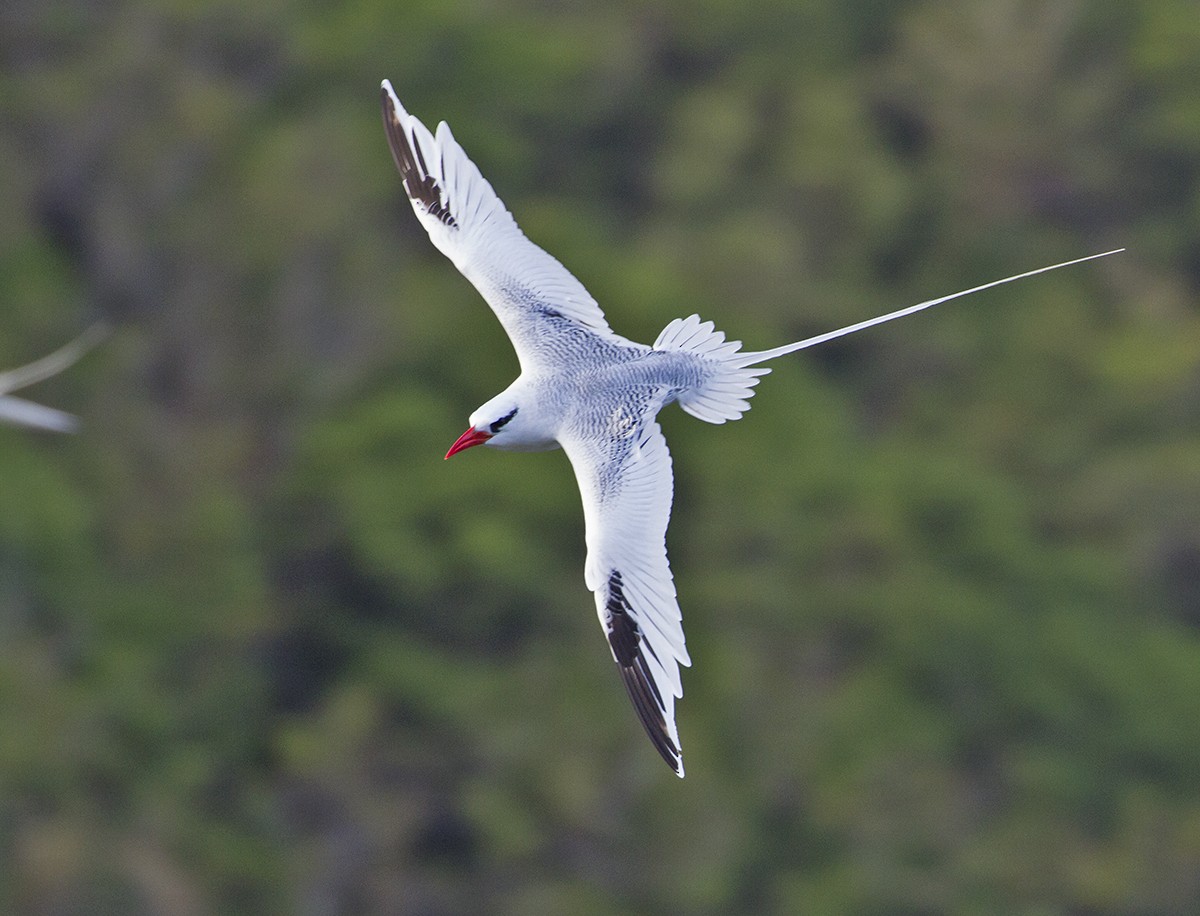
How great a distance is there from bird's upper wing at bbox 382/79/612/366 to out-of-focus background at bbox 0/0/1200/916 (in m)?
14.6

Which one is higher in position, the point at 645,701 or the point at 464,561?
the point at 464,561

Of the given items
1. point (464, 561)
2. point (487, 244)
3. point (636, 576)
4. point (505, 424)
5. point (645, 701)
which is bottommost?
point (645, 701)

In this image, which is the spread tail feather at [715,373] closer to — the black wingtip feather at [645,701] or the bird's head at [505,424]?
the bird's head at [505,424]

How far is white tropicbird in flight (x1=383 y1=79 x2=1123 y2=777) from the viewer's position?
8.86 m

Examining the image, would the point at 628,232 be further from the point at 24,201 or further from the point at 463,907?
the point at 463,907

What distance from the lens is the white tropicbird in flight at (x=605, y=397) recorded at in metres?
8.86

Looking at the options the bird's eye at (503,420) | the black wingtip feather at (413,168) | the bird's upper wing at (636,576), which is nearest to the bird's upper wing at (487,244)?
the black wingtip feather at (413,168)

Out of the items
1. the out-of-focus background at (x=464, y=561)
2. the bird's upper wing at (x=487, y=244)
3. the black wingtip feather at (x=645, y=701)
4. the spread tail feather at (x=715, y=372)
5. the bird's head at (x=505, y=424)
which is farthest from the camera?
the out-of-focus background at (x=464, y=561)

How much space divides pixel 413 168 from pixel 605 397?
5.34 ft

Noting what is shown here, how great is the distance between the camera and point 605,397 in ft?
30.2

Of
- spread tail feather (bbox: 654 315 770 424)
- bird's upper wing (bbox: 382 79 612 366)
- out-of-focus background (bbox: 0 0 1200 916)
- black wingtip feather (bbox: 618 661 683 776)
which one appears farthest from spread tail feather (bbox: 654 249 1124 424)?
out-of-focus background (bbox: 0 0 1200 916)

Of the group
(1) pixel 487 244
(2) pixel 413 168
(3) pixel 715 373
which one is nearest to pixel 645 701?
(3) pixel 715 373

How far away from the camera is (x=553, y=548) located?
30.0 m

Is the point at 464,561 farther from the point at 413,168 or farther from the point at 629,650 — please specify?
the point at 629,650
